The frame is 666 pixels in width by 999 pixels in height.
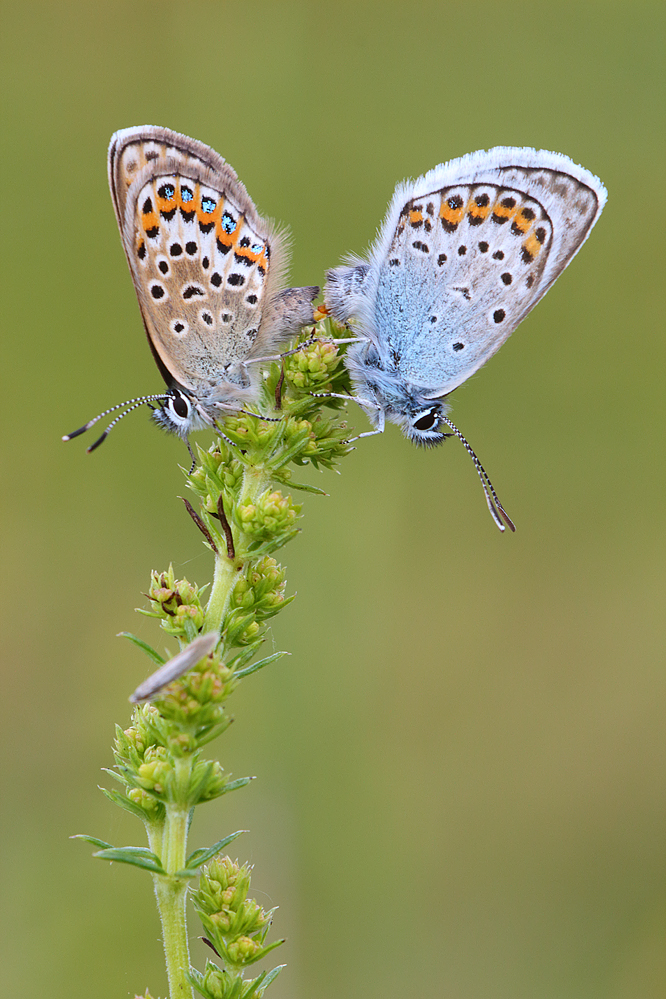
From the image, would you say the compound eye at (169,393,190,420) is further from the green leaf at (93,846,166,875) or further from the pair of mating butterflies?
the green leaf at (93,846,166,875)

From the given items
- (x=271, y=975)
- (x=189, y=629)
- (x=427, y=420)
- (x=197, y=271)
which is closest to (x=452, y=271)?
(x=427, y=420)

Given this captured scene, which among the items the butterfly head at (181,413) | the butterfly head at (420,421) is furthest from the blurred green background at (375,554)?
the butterfly head at (181,413)

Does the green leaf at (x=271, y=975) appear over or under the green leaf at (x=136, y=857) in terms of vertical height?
under

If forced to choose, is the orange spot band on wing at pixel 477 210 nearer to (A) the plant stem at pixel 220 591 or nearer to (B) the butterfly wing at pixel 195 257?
(B) the butterfly wing at pixel 195 257

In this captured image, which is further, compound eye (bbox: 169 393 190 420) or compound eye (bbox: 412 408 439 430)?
compound eye (bbox: 412 408 439 430)

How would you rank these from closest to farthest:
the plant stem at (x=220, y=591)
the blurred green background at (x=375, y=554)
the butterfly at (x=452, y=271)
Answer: the plant stem at (x=220, y=591)
the butterfly at (x=452, y=271)
the blurred green background at (x=375, y=554)

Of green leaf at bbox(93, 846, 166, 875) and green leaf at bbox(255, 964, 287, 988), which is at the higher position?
green leaf at bbox(93, 846, 166, 875)

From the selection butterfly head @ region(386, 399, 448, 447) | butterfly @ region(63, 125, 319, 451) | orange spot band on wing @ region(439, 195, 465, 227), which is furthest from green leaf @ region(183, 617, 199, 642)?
orange spot band on wing @ region(439, 195, 465, 227)

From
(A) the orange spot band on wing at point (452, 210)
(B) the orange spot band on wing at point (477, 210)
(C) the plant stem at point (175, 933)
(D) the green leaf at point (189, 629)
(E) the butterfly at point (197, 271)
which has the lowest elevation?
(C) the plant stem at point (175, 933)
